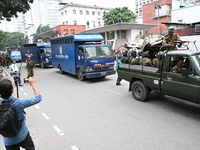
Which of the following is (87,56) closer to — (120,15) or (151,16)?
(120,15)

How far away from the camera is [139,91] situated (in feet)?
21.6

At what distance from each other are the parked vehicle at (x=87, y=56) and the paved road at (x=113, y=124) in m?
2.98

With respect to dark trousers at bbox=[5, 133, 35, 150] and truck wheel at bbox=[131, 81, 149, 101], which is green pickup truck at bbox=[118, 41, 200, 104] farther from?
dark trousers at bbox=[5, 133, 35, 150]

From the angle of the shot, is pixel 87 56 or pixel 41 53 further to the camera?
pixel 41 53

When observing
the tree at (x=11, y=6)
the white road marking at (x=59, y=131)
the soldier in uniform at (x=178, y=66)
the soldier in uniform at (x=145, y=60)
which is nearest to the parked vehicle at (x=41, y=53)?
the tree at (x=11, y=6)

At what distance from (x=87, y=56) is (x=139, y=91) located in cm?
432

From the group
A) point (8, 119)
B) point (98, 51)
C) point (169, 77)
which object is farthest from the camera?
point (98, 51)

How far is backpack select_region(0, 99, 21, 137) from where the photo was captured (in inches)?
81.0

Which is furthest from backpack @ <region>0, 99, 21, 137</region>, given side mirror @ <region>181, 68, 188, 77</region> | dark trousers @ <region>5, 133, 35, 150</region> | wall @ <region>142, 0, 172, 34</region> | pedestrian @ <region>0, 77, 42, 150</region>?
wall @ <region>142, 0, 172, 34</region>

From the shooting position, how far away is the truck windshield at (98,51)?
9.82m

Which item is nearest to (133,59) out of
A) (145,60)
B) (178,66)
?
(145,60)

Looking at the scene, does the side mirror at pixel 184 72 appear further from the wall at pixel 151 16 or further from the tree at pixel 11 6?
the wall at pixel 151 16

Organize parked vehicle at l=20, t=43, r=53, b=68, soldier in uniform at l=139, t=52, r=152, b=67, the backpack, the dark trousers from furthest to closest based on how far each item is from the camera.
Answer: parked vehicle at l=20, t=43, r=53, b=68 < soldier in uniform at l=139, t=52, r=152, b=67 < the dark trousers < the backpack

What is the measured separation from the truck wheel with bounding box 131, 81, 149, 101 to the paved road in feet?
0.77
